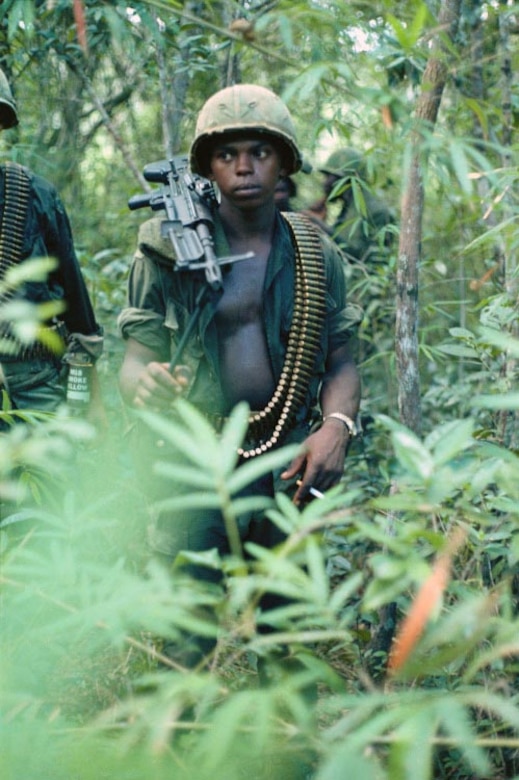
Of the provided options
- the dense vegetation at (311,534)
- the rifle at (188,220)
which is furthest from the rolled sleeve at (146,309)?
the dense vegetation at (311,534)

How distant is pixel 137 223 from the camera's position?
26.4ft

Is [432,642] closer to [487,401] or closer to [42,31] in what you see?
[487,401]

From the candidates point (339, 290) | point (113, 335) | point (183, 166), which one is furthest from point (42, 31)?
point (339, 290)

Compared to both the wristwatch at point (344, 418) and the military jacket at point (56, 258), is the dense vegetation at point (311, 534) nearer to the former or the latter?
the wristwatch at point (344, 418)

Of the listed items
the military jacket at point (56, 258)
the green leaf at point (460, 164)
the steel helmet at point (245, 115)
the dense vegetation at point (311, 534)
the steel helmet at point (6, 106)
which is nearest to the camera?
the dense vegetation at point (311, 534)

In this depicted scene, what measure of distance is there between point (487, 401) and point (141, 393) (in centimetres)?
164

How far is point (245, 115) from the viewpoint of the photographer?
3127 millimetres

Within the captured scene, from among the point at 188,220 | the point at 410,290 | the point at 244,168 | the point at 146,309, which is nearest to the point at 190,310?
the point at 146,309

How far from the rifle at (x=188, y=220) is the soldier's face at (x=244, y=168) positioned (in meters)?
0.11

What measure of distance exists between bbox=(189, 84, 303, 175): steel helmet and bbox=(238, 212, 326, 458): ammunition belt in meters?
0.36

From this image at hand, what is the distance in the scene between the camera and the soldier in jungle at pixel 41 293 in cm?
379

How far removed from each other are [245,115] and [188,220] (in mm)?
391

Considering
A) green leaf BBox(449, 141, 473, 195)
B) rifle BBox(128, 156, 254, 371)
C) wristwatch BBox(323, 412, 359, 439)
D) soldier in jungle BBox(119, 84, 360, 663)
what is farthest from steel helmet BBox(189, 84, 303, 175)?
green leaf BBox(449, 141, 473, 195)

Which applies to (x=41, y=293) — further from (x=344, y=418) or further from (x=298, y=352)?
(x=344, y=418)
